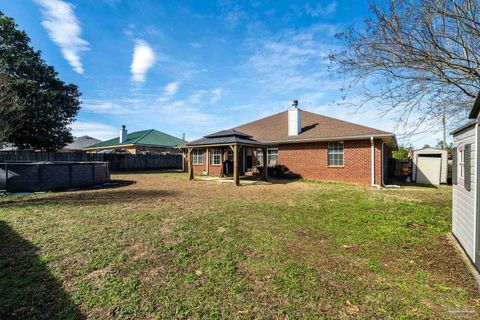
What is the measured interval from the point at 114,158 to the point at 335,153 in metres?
20.6

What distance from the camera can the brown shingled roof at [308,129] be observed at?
12877 mm

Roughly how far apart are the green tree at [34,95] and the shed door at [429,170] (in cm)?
2481

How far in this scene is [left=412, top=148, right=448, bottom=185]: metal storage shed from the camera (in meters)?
13.3

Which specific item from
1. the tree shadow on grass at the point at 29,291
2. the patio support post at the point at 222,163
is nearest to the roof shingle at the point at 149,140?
the patio support post at the point at 222,163

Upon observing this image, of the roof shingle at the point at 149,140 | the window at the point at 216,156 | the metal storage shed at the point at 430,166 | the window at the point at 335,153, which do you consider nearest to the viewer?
the window at the point at 335,153

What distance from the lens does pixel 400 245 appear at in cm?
410

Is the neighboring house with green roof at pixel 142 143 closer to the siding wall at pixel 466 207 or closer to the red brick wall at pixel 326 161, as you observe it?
the red brick wall at pixel 326 161

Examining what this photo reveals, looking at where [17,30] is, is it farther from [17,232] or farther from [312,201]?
[312,201]

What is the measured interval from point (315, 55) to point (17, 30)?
21.6 m

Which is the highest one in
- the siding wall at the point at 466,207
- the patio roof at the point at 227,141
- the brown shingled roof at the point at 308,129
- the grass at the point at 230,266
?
the brown shingled roof at the point at 308,129

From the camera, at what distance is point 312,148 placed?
1406 cm

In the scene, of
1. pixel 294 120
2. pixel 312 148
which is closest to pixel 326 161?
pixel 312 148

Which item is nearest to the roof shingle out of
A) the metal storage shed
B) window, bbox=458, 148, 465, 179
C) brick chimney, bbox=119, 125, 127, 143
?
brick chimney, bbox=119, 125, 127, 143

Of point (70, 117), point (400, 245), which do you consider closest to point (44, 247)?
Result: point (400, 245)
